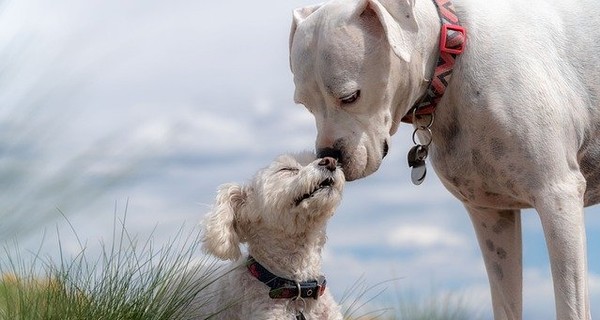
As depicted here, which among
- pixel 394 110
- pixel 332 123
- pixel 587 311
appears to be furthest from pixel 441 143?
pixel 587 311

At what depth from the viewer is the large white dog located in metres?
5.43

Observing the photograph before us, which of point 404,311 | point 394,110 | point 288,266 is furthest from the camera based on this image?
point 404,311

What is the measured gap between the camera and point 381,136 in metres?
5.57

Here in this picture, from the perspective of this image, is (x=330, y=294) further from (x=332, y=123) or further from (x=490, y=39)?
(x=490, y=39)

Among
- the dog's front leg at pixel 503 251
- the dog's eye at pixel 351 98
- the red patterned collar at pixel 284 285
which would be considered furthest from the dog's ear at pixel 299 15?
the dog's front leg at pixel 503 251

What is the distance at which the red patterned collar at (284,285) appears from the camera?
5.21 m

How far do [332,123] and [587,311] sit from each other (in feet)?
5.85

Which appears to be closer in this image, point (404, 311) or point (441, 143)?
point (441, 143)

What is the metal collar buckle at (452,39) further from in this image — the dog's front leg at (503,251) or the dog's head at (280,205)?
the dog's front leg at (503,251)

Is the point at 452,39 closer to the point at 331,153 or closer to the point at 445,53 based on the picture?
the point at 445,53

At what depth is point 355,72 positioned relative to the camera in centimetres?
539

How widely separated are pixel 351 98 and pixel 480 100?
29.5 inches

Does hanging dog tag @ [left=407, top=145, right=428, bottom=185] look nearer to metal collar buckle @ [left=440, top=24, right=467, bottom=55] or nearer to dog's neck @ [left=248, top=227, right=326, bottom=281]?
metal collar buckle @ [left=440, top=24, right=467, bottom=55]

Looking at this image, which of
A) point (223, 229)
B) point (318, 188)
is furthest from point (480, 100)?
point (223, 229)
